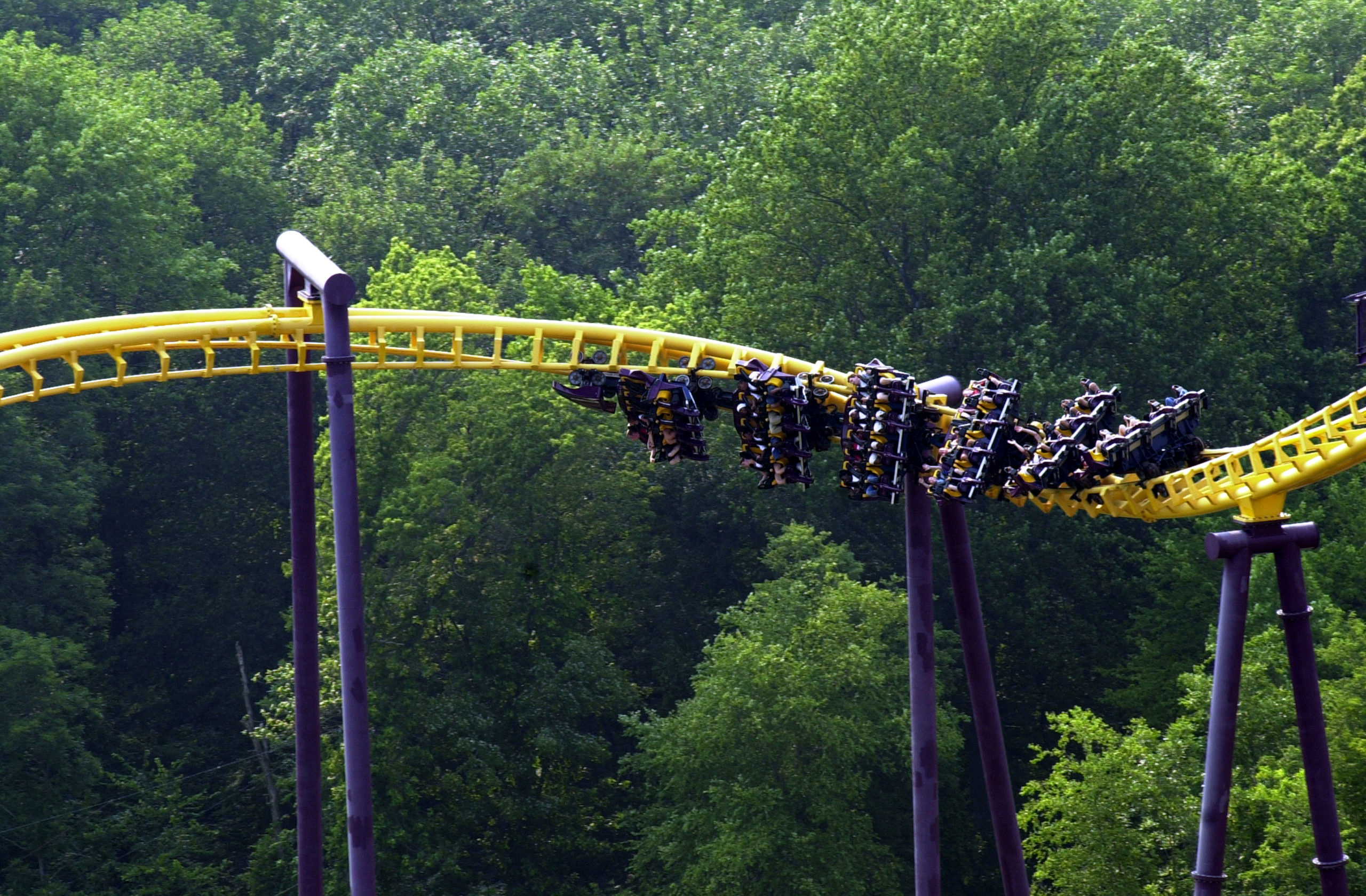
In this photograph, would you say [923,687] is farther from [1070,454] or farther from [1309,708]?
[1309,708]

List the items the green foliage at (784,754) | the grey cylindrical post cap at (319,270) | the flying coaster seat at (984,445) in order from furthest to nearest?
the green foliage at (784,754) < the flying coaster seat at (984,445) < the grey cylindrical post cap at (319,270)

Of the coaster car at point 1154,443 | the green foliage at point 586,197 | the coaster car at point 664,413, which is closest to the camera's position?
the coaster car at point 1154,443

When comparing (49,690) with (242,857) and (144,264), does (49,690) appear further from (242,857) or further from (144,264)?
(144,264)

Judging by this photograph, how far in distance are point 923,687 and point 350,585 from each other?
508 cm

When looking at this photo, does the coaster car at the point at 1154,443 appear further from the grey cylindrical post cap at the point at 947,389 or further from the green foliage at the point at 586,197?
the green foliage at the point at 586,197

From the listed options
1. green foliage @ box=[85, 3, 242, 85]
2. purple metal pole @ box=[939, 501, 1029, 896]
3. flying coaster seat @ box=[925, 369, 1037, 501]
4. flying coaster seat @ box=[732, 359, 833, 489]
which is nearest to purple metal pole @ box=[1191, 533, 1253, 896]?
flying coaster seat @ box=[925, 369, 1037, 501]

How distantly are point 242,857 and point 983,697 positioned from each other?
17.9 meters

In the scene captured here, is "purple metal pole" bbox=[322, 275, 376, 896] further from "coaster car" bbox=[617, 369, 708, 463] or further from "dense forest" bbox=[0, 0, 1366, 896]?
"dense forest" bbox=[0, 0, 1366, 896]

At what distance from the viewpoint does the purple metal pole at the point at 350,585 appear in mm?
12852

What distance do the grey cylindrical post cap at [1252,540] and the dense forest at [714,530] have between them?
820 cm

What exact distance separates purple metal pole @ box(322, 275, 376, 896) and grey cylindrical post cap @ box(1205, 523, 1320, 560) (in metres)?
6.37

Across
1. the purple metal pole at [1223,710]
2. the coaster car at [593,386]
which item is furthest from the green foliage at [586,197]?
the purple metal pole at [1223,710]

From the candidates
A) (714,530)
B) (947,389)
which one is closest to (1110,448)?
(947,389)

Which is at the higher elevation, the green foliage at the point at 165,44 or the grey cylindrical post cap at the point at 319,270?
the green foliage at the point at 165,44
